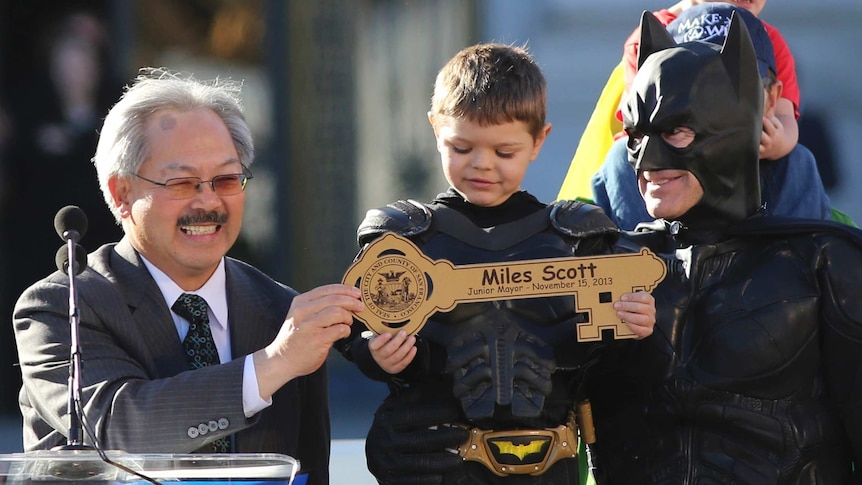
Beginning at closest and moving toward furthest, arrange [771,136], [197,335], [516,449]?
[516,449] < [197,335] < [771,136]

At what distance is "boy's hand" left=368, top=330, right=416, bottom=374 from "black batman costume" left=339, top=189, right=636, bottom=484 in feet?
0.29

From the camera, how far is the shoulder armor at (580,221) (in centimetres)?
300

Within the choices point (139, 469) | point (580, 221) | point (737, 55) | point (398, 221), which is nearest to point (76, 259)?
point (139, 469)

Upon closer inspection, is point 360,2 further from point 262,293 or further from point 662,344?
point 662,344

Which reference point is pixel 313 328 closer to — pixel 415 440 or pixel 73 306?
pixel 415 440

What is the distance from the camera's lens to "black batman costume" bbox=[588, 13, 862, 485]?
9.64ft

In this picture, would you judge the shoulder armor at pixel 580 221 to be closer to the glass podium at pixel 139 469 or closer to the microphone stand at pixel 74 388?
the glass podium at pixel 139 469

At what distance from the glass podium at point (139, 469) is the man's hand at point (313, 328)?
413mm

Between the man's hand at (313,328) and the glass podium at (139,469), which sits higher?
the man's hand at (313,328)

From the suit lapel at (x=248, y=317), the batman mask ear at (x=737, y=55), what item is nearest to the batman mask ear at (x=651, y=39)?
the batman mask ear at (x=737, y=55)

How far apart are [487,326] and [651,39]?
736mm

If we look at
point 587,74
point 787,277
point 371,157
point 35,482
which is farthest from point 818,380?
point 371,157

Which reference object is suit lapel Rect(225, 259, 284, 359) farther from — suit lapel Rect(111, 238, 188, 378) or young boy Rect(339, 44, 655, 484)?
young boy Rect(339, 44, 655, 484)

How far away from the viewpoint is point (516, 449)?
2.91 metres
